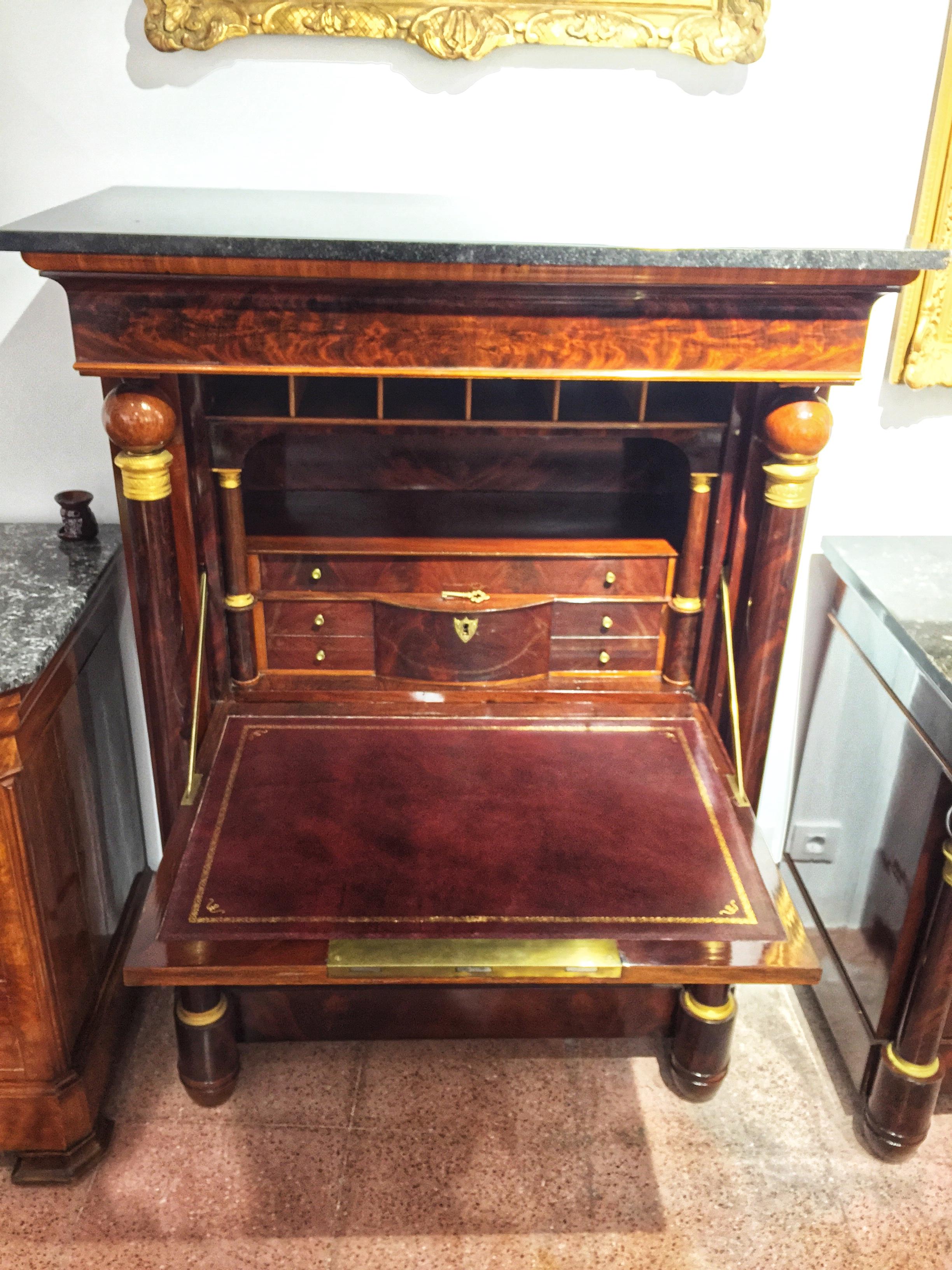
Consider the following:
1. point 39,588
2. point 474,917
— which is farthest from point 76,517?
point 474,917

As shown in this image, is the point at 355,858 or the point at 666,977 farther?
the point at 355,858

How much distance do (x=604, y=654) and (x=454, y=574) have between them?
12.9 inches

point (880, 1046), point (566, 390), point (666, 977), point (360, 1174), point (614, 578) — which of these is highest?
point (566, 390)

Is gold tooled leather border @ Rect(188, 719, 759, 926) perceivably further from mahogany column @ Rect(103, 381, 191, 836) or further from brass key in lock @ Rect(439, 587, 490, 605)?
brass key in lock @ Rect(439, 587, 490, 605)

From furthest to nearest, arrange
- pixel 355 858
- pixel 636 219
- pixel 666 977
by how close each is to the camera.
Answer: pixel 636 219 → pixel 355 858 → pixel 666 977

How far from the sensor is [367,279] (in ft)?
4.85

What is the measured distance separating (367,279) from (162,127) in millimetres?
663

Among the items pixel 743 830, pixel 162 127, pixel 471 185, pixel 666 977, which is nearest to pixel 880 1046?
pixel 743 830

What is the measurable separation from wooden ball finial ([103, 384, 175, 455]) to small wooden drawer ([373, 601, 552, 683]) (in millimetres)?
519

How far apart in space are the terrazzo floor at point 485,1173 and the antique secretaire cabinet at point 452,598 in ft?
0.39

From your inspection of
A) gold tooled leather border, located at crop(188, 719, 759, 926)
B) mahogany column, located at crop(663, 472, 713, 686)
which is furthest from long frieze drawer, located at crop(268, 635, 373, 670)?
mahogany column, located at crop(663, 472, 713, 686)

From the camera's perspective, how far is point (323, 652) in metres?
2.00

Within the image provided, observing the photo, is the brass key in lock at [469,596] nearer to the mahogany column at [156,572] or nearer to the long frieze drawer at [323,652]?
the long frieze drawer at [323,652]

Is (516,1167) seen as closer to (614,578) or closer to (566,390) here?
(614,578)
